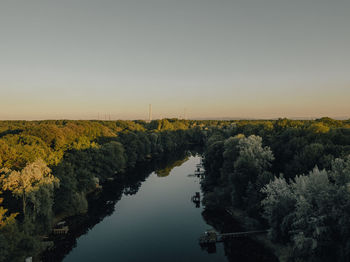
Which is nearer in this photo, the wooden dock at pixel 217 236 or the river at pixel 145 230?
the river at pixel 145 230

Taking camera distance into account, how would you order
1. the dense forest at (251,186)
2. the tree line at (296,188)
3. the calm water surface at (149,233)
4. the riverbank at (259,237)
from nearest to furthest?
the tree line at (296,188) → the dense forest at (251,186) → the riverbank at (259,237) → the calm water surface at (149,233)

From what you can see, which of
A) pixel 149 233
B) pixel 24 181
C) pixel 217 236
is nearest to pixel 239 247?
pixel 217 236

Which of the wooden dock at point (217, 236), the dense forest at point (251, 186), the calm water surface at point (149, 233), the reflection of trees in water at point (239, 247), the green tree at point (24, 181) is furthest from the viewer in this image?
the wooden dock at point (217, 236)

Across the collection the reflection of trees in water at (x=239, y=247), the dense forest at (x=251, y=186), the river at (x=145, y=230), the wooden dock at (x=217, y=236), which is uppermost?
the dense forest at (x=251, y=186)

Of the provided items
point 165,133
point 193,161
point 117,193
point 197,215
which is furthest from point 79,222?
point 165,133

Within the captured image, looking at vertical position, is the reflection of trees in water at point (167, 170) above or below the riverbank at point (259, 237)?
below

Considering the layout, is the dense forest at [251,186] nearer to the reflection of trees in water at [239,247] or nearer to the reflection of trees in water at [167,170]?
the reflection of trees in water at [239,247]

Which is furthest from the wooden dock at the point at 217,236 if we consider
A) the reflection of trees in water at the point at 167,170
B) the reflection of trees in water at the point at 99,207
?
the reflection of trees in water at the point at 167,170
